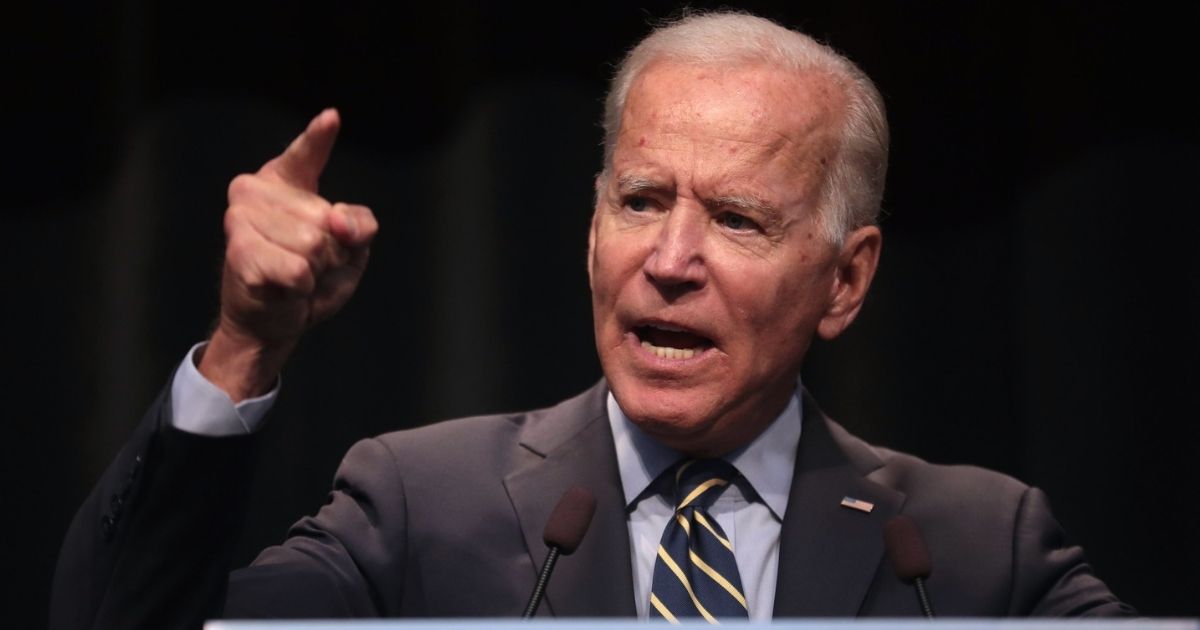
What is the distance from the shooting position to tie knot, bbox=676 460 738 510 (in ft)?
6.50

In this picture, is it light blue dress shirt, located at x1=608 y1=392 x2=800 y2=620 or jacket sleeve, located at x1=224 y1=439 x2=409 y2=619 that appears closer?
jacket sleeve, located at x1=224 y1=439 x2=409 y2=619

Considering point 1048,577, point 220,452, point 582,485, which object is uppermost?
point 220,452

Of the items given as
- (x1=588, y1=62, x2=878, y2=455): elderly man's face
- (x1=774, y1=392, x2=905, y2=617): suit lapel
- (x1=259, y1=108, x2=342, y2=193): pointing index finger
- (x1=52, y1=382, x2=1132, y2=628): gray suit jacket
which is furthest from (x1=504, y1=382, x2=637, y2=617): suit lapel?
(x1=259, y1=108, x2=342, y2=193): pointing index finger

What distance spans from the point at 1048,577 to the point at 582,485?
68 cm

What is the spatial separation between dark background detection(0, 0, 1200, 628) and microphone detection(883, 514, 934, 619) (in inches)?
42.3

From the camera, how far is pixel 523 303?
2.67m

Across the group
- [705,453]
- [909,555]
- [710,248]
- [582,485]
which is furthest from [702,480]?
[909,555]

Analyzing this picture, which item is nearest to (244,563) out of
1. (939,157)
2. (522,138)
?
(522,138)

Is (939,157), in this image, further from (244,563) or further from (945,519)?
(244,563)

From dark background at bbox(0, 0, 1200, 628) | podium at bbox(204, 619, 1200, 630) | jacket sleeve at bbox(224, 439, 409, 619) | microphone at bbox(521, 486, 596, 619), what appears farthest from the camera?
dark background at bbox(0, 0, 1200, 628)

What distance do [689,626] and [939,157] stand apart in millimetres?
1822

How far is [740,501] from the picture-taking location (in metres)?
2.03

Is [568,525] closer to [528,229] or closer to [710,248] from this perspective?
[710,248]

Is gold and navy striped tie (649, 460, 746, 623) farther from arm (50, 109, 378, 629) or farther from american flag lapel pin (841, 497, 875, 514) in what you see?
arm (50, 109, 378, 629)
